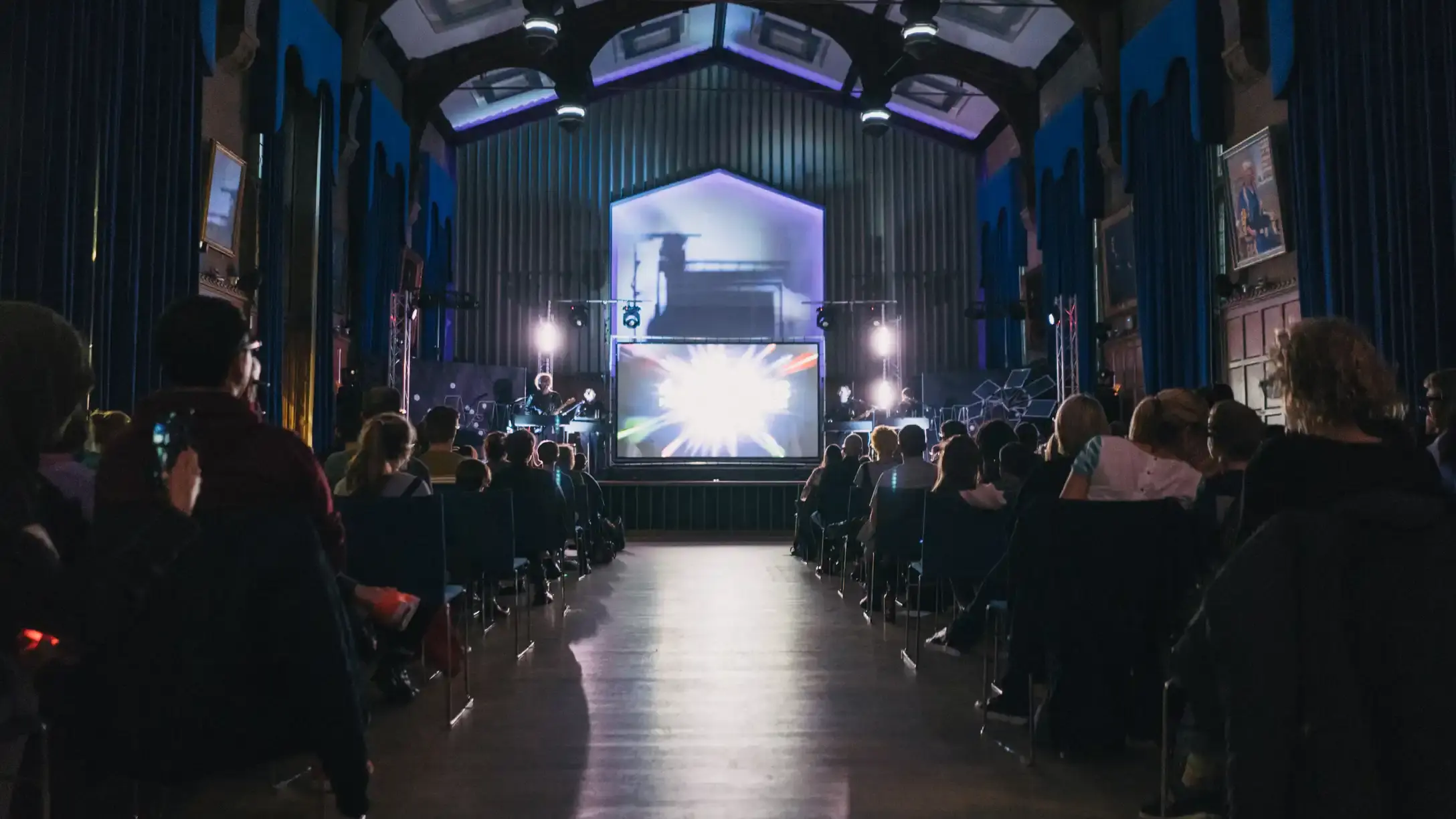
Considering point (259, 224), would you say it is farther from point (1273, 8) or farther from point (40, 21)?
point (1273, 8)

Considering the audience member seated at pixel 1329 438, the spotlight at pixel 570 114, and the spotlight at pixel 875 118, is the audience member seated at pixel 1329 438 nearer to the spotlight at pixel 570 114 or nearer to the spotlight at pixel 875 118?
the spotlight at pixel 875 118

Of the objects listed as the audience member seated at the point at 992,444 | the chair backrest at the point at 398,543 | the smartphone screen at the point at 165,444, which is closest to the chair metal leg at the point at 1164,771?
the smartphone screen at the point at 165,444

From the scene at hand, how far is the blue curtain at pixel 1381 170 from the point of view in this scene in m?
5.46

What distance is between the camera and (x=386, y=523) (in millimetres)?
3357

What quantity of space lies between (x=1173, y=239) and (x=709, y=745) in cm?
733

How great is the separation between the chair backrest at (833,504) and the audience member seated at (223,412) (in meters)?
6.05

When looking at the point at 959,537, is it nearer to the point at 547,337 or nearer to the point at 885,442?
the point at 885,442

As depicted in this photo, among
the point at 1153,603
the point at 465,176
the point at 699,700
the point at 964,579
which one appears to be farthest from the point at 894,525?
the point at 465,176

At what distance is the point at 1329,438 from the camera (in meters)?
1.86

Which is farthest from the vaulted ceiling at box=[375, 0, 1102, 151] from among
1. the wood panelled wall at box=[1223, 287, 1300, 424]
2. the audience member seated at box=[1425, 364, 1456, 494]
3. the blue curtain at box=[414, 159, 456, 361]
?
the audience member seated at box=[1425, 364, 1456, 494]

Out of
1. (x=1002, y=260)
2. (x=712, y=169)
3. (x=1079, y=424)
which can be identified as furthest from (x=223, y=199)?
(x=1002, y=260)

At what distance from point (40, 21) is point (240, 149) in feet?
9.87

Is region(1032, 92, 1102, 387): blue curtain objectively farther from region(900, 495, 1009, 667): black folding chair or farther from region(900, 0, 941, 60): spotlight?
region(900, 495, 1009, 667): black folding chair

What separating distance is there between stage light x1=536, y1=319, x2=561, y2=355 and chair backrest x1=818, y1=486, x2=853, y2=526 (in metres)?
7.67
